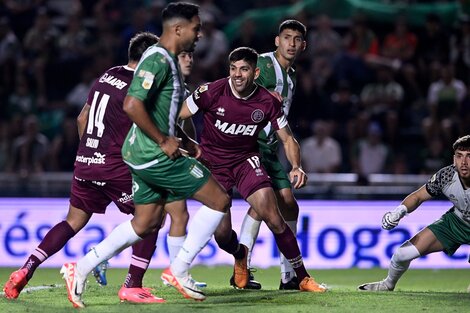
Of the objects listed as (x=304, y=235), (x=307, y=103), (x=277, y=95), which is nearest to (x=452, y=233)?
(x=277, y=95)

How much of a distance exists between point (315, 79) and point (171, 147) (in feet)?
28.9

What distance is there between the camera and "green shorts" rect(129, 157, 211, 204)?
7.16m

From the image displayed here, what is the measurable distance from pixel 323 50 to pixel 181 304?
30.3ft

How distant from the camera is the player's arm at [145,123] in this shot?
6961mm

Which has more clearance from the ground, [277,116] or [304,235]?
[277,116]

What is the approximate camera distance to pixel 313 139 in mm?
14508

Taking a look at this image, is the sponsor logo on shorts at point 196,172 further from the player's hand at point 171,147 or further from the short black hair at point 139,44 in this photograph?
the short black hair at point 139,44

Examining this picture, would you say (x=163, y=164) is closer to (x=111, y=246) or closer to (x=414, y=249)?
(x=111, y=246)

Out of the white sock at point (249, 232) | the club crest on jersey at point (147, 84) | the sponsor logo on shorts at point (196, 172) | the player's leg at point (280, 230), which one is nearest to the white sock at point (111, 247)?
the sponsor logo on shorts at point (196, 172)

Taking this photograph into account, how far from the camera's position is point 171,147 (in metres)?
7.04

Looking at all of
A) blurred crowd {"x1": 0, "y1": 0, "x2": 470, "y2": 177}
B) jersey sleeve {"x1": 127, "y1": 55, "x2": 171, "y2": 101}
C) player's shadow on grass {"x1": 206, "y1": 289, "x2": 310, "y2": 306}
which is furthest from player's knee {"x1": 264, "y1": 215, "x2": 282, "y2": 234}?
blurred crowd {"x1": 0, "y1": 0, "x2": 470, "y2": 177}

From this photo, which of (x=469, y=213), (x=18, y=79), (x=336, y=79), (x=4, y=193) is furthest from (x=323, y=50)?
(x=469, y=213)

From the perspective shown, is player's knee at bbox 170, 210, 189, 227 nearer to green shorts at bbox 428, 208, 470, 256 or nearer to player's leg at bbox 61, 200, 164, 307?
player's leg at bbox 61, 200, 164, 307

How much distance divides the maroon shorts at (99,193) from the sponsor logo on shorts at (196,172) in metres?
1.17
